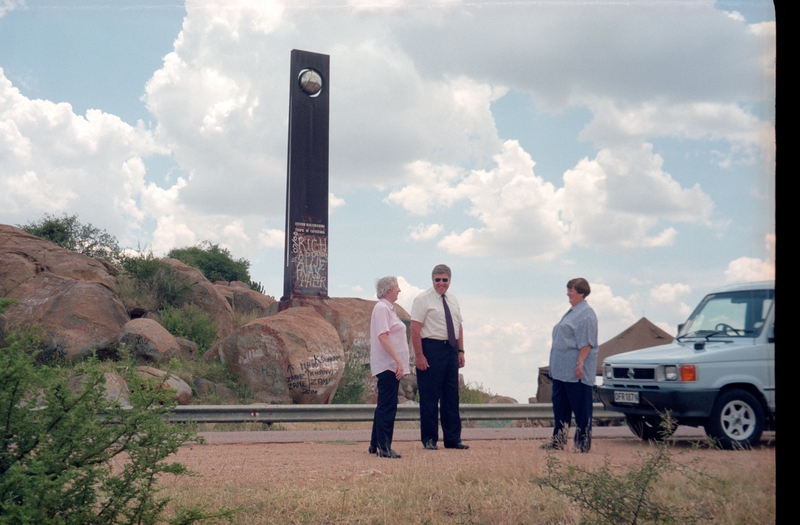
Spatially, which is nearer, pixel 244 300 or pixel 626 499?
pixel 626 499

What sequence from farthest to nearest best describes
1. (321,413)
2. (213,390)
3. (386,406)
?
(213,390) < (321,413) < (386,406)

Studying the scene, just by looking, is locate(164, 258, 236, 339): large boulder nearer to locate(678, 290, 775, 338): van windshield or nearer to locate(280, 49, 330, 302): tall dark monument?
locate(280, 49, 330, 302): tall dark monument

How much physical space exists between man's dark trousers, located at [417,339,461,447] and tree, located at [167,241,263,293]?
115 ft

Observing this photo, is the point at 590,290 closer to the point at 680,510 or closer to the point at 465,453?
the point at 465,453

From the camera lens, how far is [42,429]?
401cm

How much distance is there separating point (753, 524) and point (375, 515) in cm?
233

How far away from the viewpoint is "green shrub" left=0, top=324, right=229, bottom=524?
12.4 feet

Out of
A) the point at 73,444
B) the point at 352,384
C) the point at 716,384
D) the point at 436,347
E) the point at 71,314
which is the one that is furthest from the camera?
the point at 71,314

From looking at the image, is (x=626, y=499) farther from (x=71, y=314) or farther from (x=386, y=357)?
(x=71, y=314)

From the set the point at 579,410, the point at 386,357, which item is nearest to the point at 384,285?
the point at 386,357

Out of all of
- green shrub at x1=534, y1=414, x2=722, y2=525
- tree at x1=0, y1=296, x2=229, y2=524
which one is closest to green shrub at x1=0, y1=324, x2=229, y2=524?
tree at x1=0, y1=296, x2=229, y2=524

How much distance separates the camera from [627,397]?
32.1 ft

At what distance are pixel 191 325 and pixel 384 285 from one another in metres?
14.3
